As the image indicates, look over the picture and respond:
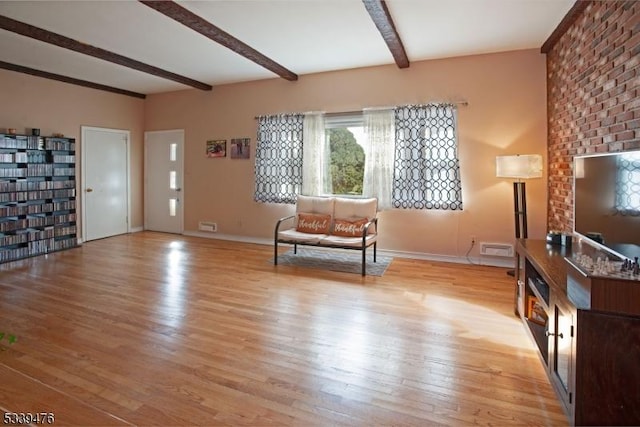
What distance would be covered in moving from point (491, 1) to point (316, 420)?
141 inches

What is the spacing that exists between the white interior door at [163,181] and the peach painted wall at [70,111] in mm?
159

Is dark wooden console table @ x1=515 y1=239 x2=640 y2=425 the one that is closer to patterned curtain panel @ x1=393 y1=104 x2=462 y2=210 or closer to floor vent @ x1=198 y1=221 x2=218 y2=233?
patterned curtain panel @ x1=393 y1=104 x2=462 y2=210

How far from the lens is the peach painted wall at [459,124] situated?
14.6 feet

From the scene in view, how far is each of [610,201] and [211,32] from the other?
3761 millimetres

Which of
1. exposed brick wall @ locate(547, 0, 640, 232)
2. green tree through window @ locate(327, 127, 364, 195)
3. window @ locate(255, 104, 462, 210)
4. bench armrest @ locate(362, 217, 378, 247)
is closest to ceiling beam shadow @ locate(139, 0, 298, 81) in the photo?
window @ locate(255, 104, 462, 210)

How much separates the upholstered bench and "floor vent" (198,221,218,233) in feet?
6.42

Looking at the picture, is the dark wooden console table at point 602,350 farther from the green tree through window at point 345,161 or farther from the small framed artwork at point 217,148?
the small framed artwork at point 217,148

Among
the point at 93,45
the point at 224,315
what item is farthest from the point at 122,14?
the point at 224,315

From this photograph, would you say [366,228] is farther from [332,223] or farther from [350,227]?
[332,223]

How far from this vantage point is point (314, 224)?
4.88m

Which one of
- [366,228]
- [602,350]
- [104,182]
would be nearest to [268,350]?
[602,350]

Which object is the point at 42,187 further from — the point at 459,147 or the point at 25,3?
the point at 459,147

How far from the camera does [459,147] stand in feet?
15.6

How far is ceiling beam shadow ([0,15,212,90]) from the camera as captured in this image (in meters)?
3.65
